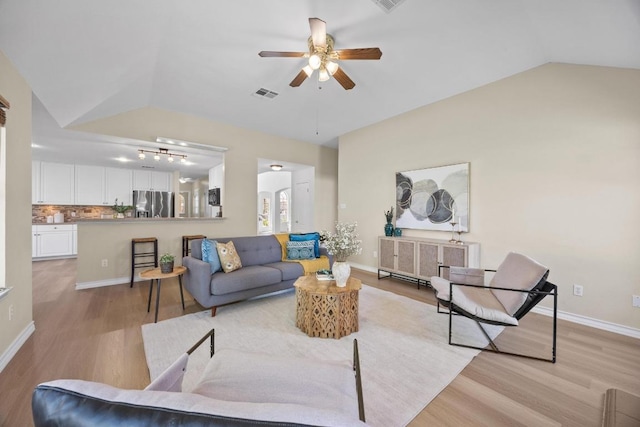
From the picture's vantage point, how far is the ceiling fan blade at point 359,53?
8.03 ft

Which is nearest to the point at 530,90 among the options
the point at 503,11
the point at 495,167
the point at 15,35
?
the point at 495,167

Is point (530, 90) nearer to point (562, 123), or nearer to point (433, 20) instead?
point (562, 123)

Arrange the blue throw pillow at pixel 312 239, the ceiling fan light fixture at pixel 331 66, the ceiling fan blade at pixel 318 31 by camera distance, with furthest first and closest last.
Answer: the blue throw pillow at pixel 312 239 < the ceiling fan light fixture at pixel 331 66 < the ceiling fan blade at pixel 318 31

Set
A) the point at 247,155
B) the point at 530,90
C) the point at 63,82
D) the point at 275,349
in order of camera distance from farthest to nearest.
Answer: the point at 247,155 < the point at 530,90 < the point at 63,82 < the point at 275,349

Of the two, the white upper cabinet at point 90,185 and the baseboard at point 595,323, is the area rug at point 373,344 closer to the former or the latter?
the baseboard at point 595,323

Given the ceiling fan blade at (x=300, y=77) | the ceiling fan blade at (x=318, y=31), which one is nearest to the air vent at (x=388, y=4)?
the ceiling fan blade at (x=318, y=31)

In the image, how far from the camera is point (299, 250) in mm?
4031

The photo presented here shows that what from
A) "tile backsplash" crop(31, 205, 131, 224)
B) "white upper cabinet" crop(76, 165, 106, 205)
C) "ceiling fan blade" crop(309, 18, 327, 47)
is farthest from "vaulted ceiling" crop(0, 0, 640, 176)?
"tile backsplash" crop(31, 205, 131, 224)

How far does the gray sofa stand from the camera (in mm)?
2918

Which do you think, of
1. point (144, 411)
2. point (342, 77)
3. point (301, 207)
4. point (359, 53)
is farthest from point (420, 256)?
point (144, 411)

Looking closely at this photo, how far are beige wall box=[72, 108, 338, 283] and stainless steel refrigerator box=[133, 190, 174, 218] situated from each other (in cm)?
336

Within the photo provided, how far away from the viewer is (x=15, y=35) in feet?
6.46

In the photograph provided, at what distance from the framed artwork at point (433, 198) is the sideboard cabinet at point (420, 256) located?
1.19 ft

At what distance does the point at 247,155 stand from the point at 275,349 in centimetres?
421
